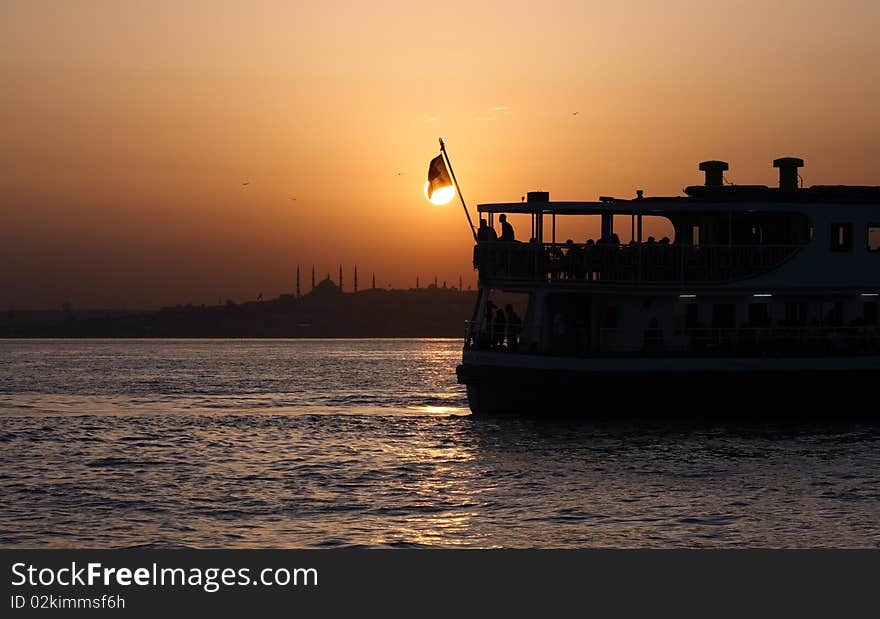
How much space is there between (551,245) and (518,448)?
7203 mm

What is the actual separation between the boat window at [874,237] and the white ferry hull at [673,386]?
13.1ft

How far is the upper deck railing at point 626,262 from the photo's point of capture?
1545 inches

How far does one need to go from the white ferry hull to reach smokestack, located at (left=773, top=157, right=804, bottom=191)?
867cm

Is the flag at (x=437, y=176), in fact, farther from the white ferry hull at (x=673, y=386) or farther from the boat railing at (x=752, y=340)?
the boat railing at (x=752, y=340)

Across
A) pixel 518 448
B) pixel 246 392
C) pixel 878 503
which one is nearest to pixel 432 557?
pixel 878 503

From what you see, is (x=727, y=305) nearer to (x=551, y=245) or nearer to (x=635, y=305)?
(x=635, y=305)

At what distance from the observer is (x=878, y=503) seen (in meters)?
25.8

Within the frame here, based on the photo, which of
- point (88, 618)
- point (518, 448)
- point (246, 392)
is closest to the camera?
point (88, 618)

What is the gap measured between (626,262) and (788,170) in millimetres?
9744

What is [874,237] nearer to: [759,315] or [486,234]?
[759,315]

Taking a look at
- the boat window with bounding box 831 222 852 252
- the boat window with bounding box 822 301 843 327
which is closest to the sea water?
the boat window with bounding box 822 301 843 327

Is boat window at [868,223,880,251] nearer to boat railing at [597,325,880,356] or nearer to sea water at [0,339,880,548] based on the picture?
boat railing at [597,325,880,356]

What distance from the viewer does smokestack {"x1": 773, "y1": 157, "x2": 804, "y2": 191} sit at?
150 ft

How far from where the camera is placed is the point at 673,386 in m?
38.2
